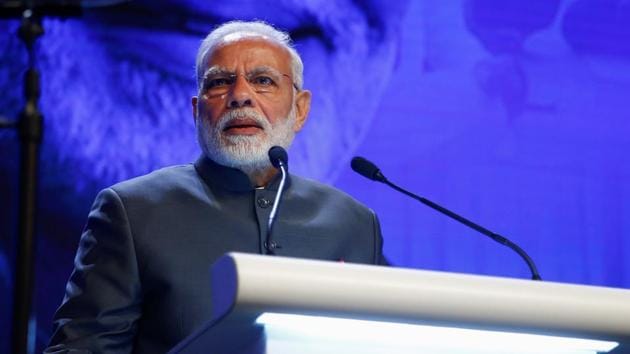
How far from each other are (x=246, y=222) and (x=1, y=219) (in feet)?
3.41

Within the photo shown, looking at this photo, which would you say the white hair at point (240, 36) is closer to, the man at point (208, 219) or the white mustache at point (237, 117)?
the man at point (208, 219)

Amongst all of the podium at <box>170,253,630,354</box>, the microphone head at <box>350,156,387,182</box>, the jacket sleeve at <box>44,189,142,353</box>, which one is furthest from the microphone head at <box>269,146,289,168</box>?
the podium at <box>170,253,630,354</box>

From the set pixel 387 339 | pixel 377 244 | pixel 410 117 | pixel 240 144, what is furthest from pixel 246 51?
pixel 387 339

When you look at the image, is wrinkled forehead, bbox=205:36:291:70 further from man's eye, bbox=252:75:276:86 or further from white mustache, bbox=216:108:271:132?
white mustache, bbox=216:108:271:132

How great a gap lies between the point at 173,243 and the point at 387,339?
3.74 ft

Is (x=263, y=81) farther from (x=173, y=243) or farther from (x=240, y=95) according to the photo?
(x=173, y=243)

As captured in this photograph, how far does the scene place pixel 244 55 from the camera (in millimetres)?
2766

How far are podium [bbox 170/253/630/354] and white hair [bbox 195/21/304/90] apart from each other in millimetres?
1410

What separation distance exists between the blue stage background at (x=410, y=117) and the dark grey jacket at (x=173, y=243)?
697mm

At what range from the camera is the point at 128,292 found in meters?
2.39

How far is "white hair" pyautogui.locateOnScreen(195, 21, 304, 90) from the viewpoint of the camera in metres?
2.81

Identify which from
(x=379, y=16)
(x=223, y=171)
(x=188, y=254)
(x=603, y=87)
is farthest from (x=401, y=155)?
(x=188, y=254)

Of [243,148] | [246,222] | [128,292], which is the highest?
[243,148]

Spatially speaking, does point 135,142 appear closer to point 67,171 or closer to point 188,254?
point 67,171
